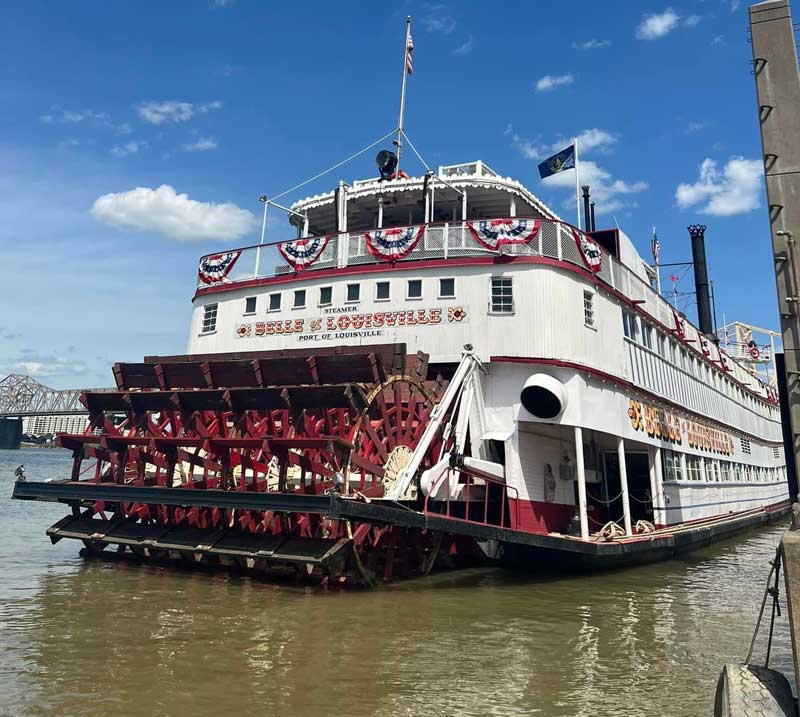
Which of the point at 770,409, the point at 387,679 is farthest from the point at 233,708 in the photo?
the point at 770,409

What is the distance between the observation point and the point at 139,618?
23.2 ft

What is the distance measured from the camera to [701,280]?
91.0 feet

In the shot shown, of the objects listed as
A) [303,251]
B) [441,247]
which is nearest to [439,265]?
[441,247]

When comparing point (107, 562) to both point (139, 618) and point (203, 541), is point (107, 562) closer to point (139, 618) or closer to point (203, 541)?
point (203, 541)

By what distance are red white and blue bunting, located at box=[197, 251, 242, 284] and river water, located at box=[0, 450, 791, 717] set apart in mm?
5931

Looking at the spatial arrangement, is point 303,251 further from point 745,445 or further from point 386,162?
point 745,445

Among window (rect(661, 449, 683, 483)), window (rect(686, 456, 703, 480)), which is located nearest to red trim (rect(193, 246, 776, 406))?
window (rect(661, 449, 683, 483))

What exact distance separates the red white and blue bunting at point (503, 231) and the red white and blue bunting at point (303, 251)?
294 centimetres

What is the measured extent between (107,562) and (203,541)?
2.24 m

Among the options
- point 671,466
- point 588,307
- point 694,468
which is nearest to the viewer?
point 588,307

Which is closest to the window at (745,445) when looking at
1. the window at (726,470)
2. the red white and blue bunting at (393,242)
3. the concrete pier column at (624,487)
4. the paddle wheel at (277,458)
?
the window at (726,470)

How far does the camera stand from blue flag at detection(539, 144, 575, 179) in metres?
14.9

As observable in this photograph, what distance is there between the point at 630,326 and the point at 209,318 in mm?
8290

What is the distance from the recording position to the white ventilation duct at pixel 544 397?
10039 mm
